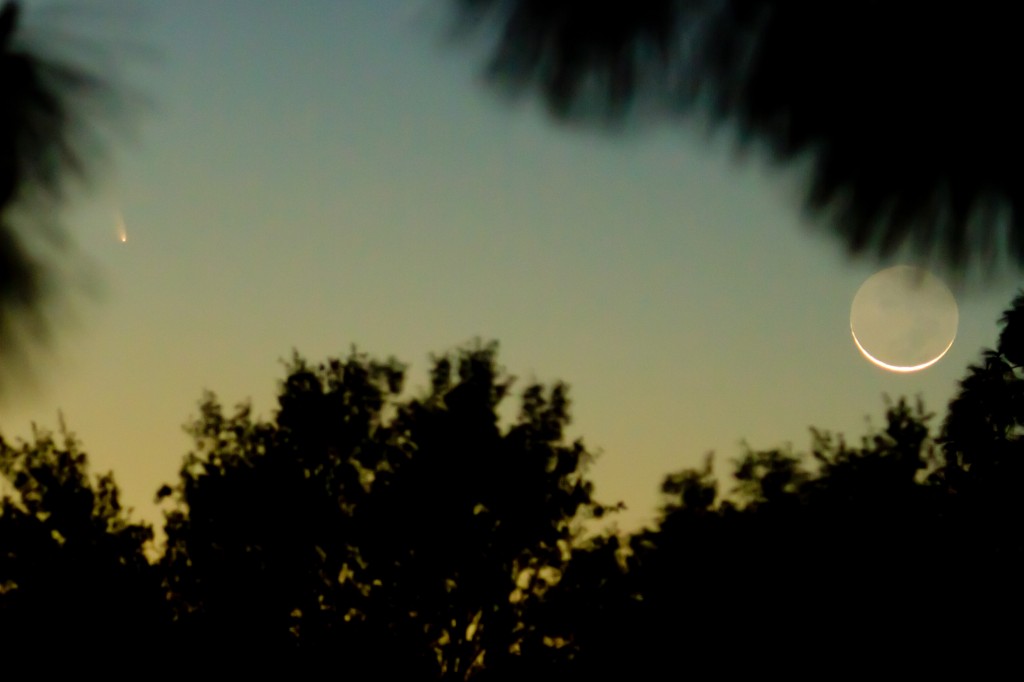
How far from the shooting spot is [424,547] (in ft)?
130

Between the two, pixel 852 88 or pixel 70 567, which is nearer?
pixel 852 88

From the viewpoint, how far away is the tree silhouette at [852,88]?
5.65 ft

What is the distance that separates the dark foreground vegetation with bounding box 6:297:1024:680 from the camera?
27297 mm

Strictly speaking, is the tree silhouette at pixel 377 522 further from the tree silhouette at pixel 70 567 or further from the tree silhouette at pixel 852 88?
the tree silhouette at pixel 852 88

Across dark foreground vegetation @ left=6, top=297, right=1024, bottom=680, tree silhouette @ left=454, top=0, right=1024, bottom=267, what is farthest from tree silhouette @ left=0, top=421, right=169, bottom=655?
tree silhouette @ left=454, top=0, right=1024, bottom=267

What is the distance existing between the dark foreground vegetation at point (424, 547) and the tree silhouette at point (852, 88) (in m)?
24.1

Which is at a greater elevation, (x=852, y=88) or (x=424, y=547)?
(x=424, y=547)

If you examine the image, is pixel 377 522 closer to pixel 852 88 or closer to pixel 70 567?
pixel 70 567

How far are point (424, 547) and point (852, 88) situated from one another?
38654mm

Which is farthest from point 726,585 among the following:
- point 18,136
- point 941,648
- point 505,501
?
point 18,136

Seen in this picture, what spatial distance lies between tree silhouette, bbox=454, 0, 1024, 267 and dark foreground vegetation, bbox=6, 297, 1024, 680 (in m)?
24.1

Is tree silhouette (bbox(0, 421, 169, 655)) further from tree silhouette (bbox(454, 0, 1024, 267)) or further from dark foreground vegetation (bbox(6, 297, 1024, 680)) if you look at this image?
tree silhouette (bbox(454, 0, 1024, 267))

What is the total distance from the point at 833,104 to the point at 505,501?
3947 centimetres

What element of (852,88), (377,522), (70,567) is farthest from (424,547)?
(852,88)
